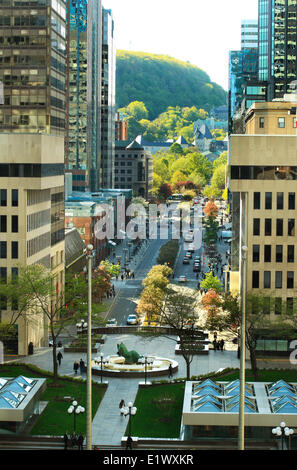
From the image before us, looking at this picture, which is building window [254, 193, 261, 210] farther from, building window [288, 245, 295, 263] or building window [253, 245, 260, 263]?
building window [288, 245, 295, 263]

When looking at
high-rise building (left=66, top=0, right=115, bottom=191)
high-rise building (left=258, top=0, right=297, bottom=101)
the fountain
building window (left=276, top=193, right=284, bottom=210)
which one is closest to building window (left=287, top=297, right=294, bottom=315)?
building window (left=276, top=193, right=284, bottom=210)

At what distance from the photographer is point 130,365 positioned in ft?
246

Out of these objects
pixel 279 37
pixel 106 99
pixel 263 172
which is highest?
pixel 279 37

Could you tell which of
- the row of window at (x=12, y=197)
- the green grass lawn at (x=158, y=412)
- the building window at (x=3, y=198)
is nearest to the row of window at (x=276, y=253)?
the green grass lawn at (x=158, y=412)

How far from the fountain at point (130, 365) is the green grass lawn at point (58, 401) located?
173 inches

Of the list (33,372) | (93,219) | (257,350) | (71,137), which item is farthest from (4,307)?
(71,137)

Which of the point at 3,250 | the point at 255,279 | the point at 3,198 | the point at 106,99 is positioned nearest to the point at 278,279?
the point at 255,279

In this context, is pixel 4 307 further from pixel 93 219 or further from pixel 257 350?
pixel 93 219

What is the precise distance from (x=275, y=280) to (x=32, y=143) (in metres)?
26.2

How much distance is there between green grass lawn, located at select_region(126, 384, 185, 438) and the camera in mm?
55656

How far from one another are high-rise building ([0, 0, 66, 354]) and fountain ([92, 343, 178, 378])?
893 cm

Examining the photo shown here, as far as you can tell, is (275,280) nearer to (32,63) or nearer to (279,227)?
(279,227)

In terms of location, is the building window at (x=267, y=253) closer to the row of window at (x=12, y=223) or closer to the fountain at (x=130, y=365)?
the fountain at (x=130, y=365)

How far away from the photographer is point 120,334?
298 ft
